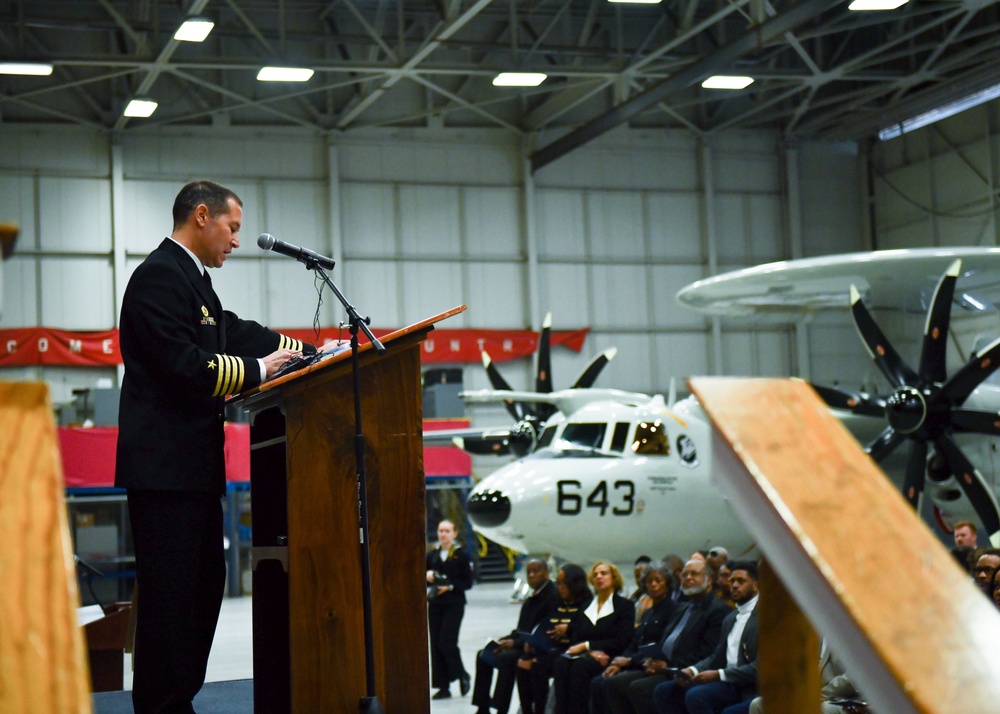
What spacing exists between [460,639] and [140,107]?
39.1 feet

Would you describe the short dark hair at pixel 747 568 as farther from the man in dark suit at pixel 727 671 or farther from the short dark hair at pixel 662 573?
the short dark hair at pixel 662 573

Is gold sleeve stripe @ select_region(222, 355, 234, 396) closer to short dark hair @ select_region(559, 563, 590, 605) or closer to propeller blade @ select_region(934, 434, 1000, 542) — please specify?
short dark hair @ select_region(559, 563, 590, 605)

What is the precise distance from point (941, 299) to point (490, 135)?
13501 millimetres

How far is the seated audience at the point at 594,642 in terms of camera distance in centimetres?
730

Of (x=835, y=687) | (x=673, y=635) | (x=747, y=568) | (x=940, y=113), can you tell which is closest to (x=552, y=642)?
(x=673, y=635)

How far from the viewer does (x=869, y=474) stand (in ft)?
4.14

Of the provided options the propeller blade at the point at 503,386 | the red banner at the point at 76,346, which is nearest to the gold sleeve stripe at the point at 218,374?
the propeller blade at the point at 503,386

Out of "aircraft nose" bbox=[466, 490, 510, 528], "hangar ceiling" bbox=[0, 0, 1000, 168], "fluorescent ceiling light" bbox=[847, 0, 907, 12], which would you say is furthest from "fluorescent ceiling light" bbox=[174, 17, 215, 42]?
"fluorescent ceiling light" bbox=[847, 0, 907, 12]

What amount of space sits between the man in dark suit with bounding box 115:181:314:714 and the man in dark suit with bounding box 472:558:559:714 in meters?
5.01

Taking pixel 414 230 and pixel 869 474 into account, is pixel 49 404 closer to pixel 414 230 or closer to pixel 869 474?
pixel 869 474

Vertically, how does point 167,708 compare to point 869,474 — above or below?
below

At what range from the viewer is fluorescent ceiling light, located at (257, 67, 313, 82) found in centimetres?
1891

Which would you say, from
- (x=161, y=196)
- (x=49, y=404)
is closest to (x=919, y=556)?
(x=49, y=404)

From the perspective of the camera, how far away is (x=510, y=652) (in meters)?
8.16
